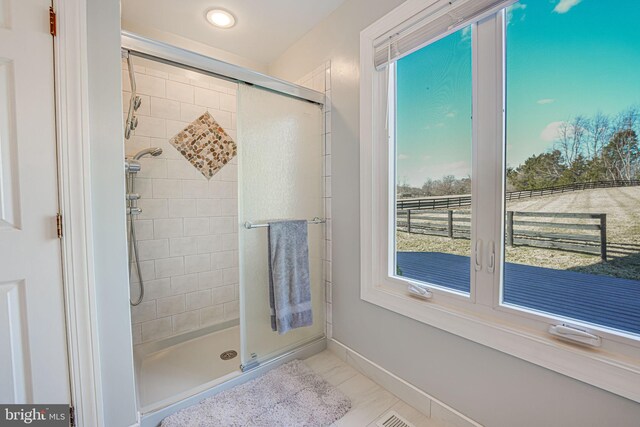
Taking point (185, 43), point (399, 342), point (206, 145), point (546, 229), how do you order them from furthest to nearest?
point (206, 145), point (185, 43), point (399, 342), point (546, 229)

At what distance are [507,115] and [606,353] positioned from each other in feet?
3.06

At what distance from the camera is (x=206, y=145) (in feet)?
7.21

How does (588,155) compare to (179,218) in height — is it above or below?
above

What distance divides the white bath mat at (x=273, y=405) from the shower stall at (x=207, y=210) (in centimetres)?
8

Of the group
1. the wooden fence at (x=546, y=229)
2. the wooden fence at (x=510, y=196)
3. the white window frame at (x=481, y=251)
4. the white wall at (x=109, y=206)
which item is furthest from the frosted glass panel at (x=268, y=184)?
the wooden fence at (x=546, y=229)

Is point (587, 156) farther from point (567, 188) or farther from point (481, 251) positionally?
point (481, 251)

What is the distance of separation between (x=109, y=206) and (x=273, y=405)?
1.26m

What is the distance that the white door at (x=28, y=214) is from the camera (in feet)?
3.07

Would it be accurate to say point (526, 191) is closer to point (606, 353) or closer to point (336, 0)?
point (606, 353)

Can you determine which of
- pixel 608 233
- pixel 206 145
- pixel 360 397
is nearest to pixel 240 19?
pixel 206 145

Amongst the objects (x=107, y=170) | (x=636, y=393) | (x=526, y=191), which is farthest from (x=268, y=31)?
(x=636, y=393)

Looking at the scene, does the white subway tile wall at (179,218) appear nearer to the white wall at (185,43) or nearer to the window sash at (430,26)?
the white wall at (185,43)

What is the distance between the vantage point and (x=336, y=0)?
5.51 ft

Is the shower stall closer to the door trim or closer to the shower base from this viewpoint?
the shower base
